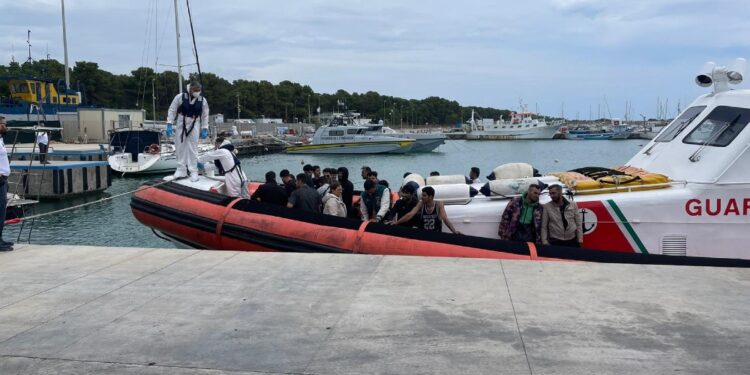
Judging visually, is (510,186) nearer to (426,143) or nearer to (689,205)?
(689,205)

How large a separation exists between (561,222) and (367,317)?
2847mm

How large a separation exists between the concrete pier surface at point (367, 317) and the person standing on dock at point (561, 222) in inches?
27.5

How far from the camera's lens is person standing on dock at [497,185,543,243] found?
6.36 meters

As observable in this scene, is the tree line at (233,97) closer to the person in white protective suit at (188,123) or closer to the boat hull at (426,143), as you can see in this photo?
the boat hull at (426,143)

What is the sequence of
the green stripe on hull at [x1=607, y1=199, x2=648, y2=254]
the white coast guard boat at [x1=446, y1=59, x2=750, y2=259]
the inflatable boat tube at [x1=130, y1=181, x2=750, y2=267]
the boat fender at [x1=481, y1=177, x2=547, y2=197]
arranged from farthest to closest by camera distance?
the boat fender at [x1=481, y1=177, x2=547, y2=197], the green stripe on hull at [x1=607, y1=199, x2=648, y2=254], the white coast guard boat at [x1=446, y1=59, x2=750, y2=259], the inflatable boat tube at [x1=130, y1=181, x2=750, y2=267]

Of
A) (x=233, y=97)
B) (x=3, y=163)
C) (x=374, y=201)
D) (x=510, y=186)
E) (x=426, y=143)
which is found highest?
(x=233, y=97)

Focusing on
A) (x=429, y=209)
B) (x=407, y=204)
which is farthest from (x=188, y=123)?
(x=429, y=209)

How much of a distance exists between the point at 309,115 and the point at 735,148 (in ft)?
310

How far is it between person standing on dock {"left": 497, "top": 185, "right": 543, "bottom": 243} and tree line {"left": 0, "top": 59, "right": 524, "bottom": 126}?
4081 centimetres

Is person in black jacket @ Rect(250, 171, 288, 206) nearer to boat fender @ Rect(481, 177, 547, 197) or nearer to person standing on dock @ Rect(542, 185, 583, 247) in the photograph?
boat fender @ Rect(481, 177, 547, 197)

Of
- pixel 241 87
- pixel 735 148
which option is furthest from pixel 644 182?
pixel 241 87

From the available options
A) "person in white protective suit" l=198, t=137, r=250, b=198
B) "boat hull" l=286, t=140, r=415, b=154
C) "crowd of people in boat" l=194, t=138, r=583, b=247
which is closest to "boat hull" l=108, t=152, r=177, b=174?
"boat hull" l=286, t=140, r=415, b=154

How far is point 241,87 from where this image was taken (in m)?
91.2

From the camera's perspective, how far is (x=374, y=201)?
760 centimetres
